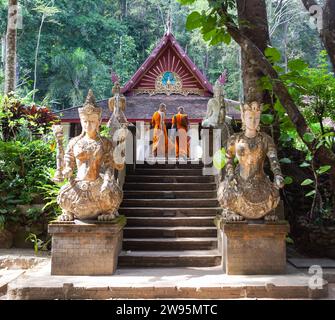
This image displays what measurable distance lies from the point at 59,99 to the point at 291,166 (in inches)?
907

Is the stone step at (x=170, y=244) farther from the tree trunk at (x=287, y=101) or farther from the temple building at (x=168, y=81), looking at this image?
the temple building at (x=168, y=81)

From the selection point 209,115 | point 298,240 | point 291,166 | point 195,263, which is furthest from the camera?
point 209,115

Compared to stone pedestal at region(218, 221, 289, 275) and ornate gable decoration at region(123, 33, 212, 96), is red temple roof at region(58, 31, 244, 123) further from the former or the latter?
stone pedestal at region(218, 221, 289, 275)

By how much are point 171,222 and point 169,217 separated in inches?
6.8

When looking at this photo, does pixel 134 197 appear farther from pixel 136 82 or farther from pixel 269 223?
pixel 136 82

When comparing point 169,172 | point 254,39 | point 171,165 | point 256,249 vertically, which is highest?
point 254,39

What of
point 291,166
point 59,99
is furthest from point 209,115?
point 59,99

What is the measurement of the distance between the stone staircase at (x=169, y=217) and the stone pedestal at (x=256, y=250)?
22.1 inches

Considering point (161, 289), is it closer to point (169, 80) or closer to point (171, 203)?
point (171, 203)

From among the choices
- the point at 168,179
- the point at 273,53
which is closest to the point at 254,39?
the point at 168,179

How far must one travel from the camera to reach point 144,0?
1350 inches

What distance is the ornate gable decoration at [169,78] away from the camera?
1552cm

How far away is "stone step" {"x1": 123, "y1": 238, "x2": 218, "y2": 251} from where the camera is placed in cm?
593

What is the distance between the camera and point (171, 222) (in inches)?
254
